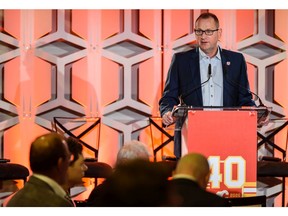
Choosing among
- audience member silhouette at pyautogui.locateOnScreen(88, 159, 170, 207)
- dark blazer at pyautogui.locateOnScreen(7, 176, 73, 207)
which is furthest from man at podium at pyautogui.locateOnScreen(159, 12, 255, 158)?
audience member silhouette at pyautogui.locateOnScreen(88, 159, 170, 207)

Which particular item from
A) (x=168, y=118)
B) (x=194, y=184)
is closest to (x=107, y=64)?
(x=168, y=118)

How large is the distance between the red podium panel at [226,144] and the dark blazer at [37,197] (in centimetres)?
137

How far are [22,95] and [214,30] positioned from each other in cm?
271

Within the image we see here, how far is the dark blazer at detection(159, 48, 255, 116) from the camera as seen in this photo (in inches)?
244

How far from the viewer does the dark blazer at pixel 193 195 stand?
13.2 feet

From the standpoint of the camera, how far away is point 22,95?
27.5 ft

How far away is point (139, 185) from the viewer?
3047mm

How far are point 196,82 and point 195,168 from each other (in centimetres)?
198

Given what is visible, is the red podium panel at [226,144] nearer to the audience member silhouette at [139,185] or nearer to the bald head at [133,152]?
the bald head at [133,152]

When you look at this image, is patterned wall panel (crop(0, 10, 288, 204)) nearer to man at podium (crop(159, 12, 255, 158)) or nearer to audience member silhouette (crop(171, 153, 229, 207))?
man at podium (crop(159, 12, 255, 158))

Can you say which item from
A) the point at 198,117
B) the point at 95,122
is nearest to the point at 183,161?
the point at 198,117

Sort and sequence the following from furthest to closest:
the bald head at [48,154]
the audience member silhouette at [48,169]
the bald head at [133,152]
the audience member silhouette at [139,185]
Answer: the bald head at [133,152]
the bald head at [48,154]
the audience member silhouette at [48,169]
the audience member silhouette at [139,185]

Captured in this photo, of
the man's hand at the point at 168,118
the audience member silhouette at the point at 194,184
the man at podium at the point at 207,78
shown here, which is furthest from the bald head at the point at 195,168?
the man at podium at the point at 207,78

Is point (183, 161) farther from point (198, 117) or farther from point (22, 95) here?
point (22, 95)
